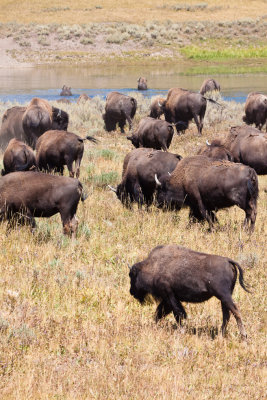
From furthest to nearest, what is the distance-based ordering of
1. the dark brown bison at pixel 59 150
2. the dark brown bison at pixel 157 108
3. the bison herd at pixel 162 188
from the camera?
the dark brown bison at pixel 157 108 < the dark brown bison at pixel 59 150 < the bison herd at pixel 162 188

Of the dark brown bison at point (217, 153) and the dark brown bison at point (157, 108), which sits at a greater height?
the dark brown bison at point (217, 153)

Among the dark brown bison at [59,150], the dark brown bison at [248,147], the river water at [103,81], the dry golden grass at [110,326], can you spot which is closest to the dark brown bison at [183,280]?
the dry golden grass at [110,326]

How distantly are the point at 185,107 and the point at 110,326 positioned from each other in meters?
15.6

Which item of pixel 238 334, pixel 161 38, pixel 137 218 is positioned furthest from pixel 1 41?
pixel 238 334

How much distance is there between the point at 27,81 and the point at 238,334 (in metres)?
39.9

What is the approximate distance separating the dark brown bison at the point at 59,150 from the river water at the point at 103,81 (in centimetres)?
1882

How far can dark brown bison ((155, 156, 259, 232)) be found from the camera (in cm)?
887

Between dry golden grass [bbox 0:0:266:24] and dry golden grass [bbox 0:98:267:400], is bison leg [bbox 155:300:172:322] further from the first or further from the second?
dry golden grass [bbox 0:0:266:24]

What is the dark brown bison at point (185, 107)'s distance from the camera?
66.6ft

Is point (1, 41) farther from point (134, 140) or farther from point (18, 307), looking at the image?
point (18, 307)

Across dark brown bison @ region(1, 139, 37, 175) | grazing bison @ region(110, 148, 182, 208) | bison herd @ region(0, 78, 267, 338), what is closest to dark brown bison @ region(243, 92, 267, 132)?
bison herd @ region(0, 78, 267, 338)

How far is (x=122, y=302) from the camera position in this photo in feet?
21.0

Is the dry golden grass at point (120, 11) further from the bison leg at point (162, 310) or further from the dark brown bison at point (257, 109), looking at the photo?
the bison leg at point (162, 310)

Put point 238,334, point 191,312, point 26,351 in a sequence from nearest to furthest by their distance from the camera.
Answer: point 26,351 < point 238,334 < point 191,312
